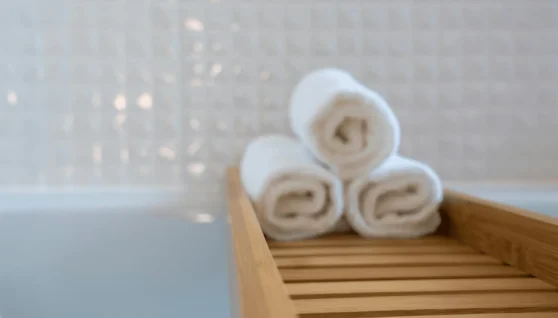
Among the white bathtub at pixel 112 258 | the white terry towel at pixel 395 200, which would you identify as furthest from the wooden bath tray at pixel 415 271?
the white bathtub at pixel 112 258

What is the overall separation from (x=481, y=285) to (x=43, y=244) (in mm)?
906

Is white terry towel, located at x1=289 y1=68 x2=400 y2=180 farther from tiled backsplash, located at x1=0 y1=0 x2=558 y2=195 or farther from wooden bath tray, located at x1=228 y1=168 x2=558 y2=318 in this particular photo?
tiled backsplash, located at x1=0 y1=0 x2=558 y2=195

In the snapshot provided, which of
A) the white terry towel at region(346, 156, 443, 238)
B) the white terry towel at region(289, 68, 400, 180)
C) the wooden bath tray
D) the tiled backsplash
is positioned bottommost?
the wooden bath tray

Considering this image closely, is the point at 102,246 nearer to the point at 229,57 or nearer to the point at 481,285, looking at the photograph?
the point at 229,57

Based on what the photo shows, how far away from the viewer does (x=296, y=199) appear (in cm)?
84

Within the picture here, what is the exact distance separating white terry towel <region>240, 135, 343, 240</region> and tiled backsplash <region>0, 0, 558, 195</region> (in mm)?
466

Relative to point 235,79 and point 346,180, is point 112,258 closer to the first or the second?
point 235,79

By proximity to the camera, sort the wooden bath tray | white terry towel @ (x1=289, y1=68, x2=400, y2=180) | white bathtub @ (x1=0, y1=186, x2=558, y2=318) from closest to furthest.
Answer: the wooden bath tray < white terry towel @ (x1=289, y1=68, x2=400, y2=180) < white bathtub @ (x1=0, y1=186, x2=558, y2=318)

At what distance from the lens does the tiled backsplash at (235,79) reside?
1249 mm

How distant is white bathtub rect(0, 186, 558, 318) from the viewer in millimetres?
1163

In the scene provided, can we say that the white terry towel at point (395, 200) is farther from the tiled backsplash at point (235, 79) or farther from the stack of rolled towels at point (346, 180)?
the tiled backsplash at point (235, 79)

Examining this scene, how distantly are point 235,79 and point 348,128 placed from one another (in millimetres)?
526

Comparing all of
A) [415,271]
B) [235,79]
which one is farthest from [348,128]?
[235,79]

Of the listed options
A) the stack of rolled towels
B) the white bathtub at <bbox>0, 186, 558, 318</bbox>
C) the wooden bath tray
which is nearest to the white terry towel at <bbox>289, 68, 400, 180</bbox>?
the stack of rolled towels
